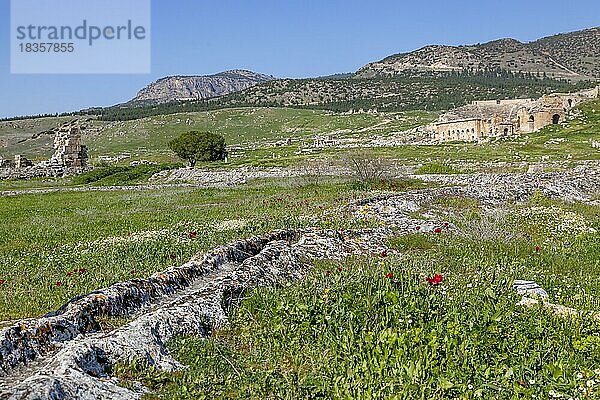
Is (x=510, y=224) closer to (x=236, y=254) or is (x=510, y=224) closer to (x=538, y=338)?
(x=236, y=254)

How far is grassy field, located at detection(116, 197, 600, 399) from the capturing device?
6.77 meters

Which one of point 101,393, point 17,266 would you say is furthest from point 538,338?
point 17,266

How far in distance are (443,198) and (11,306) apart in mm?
17508

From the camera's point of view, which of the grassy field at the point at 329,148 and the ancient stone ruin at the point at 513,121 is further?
the ancient stone ruin at the point at 513,121

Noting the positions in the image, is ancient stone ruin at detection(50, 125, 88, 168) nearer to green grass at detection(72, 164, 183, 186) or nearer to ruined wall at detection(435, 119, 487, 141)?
green grass at detection(72, 164, 183, 186)

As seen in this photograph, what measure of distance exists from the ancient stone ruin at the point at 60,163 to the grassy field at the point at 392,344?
216 feet

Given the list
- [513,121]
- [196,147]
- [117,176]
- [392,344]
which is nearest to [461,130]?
[513,121]

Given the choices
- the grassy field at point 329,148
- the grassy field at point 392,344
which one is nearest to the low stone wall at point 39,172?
the grassy field at point 329,148

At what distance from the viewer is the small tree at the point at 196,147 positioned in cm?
8106

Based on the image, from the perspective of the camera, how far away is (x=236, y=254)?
47.0 ft

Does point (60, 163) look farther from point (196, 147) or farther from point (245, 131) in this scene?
point (245, 131)

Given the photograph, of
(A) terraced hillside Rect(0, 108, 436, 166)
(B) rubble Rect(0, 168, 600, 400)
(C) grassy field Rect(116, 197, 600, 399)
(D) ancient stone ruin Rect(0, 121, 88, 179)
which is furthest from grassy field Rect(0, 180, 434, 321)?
(A) terraced hillside Rect(0, 108, 436, 166)

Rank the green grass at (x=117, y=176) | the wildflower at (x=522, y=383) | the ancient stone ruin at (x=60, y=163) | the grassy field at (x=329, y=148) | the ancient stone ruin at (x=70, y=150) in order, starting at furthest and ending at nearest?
1. the ancient stone ruin at (x=70, y=150)
2. the ancient stone ruin at (x=60, y=163)
3. the grassy field at (x=329, y=148)
4. the green grass at (x=117, y=176)
5. the wildflower at (x=522, y=383)

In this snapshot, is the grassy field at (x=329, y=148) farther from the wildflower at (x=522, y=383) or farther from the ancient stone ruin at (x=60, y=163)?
the wildflower at (x=522, y=383)
